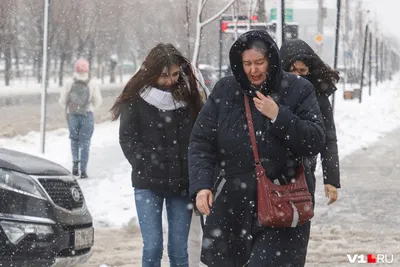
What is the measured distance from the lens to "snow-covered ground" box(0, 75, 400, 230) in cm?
966

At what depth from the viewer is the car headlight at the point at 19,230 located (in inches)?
207

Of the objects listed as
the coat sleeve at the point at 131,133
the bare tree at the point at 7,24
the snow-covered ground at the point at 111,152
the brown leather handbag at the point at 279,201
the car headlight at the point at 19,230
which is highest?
the bare tree at the point at 7,24

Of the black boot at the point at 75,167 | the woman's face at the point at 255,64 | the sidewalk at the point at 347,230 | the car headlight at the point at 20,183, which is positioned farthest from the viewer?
the black boot at the point at 75,167

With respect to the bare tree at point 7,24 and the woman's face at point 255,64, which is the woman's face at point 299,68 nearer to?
the woman's face at point 255,64

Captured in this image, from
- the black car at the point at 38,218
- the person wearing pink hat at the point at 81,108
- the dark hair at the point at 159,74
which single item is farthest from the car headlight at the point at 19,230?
the person wearing pink hat at the point at 81,108

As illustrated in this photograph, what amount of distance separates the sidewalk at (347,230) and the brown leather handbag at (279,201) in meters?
3.16

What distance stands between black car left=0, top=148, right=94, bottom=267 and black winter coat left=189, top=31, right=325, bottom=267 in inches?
65.1

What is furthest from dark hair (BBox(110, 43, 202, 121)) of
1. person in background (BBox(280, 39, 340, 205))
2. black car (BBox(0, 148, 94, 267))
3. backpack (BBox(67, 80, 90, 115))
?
backpack (BBox(67, 80, 90, 115))

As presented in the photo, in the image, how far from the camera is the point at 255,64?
3.95 m

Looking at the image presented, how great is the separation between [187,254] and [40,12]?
31.9 meters

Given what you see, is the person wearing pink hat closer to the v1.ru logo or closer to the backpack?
the backpack

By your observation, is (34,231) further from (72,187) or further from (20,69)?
(20,69)

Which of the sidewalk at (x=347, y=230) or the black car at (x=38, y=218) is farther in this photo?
the sidewalk at (x=347, y=230)

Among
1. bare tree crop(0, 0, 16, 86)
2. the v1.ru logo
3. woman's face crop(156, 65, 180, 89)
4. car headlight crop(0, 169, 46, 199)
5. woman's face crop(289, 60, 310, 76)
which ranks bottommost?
the v1.ru logo
